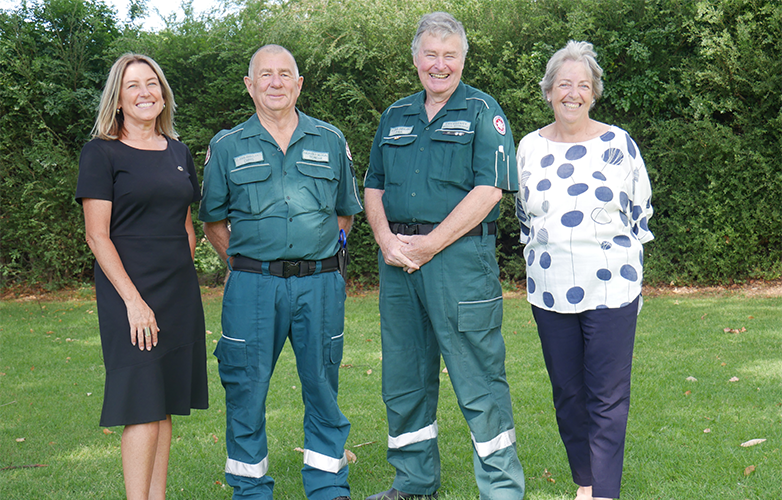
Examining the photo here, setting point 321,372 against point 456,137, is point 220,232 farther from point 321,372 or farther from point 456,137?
point 456,137

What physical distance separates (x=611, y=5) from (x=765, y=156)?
2536mm

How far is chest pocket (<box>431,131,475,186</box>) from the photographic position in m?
2.85

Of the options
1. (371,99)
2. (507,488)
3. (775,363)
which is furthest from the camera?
(371,99)

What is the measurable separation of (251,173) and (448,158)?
2.96 ft

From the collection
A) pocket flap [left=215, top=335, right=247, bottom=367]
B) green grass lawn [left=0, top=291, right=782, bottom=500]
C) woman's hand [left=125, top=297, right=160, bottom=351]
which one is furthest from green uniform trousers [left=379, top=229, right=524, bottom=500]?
woman's hand [left=125, top=297, right=160, bottom=351]

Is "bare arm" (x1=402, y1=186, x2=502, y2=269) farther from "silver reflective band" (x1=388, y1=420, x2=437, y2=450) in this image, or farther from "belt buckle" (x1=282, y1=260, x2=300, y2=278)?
Answer: "silver reflective band" (x1=388, y1=420, x2=437, y2=450)

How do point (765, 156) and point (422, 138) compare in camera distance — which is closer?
point (422, 138)

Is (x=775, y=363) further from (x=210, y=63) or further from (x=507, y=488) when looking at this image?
(x=210, y=63)

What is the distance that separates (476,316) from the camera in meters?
2.81

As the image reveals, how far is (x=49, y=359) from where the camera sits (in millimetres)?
5859

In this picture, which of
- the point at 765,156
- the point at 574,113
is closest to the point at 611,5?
the point at 765,156

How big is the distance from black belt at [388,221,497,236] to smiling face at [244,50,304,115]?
2.48ft

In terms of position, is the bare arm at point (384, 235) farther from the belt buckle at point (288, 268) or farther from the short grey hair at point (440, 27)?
the short grey hair at point (440, 27)

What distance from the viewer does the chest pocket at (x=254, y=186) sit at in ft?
9.65
